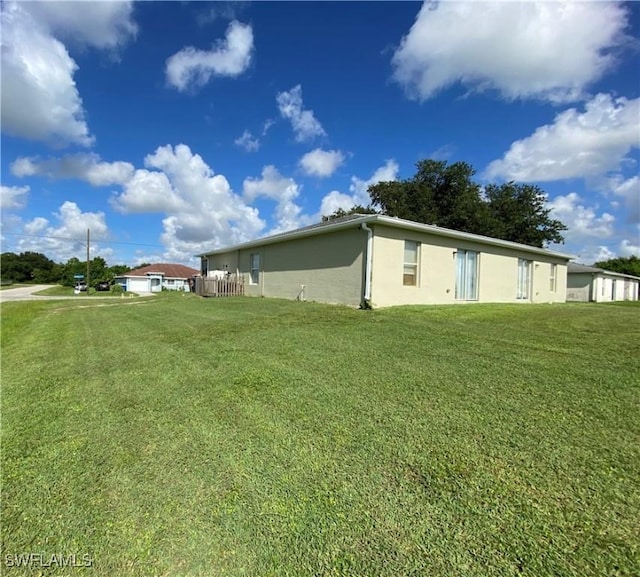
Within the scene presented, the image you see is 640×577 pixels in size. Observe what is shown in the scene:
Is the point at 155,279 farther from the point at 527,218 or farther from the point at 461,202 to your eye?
the point at 527,218

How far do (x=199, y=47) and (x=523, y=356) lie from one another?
11670mm

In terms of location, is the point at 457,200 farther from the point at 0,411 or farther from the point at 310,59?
the point at 0,411

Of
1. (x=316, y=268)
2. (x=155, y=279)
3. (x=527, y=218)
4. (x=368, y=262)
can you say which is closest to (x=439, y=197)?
(x=527, y=218)

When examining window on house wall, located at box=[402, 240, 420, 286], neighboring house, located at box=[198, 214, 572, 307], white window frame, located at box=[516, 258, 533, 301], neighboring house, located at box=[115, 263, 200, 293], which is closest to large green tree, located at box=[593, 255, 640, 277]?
neighboring house, located at box=[198, 214, 572, 307]

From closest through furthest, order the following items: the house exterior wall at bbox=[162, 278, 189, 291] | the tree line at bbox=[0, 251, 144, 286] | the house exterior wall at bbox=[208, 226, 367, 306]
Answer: the house exterior wall at bbox=[208, 226, 367, 306] → the house exterior wall at bbox=[162, 278, 189, 291] → the tree line at bbox=[0, 251, 144, 286]

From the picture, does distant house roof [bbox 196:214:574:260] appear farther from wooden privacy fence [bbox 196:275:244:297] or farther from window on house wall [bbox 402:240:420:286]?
wooden privacy fence [bbox 196:275:244:297]

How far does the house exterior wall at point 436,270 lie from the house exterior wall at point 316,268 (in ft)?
2.23

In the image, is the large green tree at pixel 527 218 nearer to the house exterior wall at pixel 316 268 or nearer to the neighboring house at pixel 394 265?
the neighboring house at pixel 394 265

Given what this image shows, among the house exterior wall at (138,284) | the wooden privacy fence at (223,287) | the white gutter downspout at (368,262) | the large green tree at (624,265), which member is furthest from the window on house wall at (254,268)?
the large green tree at (624,265)

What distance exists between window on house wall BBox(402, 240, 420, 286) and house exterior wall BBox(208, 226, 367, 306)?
166 centimetres

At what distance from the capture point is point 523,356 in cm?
462

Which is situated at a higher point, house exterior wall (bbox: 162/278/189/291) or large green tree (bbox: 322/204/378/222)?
large green tree (bbox: 322/204/378/222)

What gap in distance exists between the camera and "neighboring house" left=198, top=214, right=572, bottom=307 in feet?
33.9

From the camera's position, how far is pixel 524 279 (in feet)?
51.4
